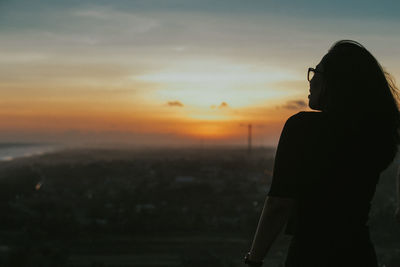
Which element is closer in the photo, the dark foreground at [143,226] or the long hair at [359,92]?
the long hair at [359,92]

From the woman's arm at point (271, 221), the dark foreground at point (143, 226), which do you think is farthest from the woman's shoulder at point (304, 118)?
the dark foreground at point (143, 226)

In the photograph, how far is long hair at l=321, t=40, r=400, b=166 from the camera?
5.24 ft

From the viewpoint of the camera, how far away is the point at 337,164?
5.14 feet

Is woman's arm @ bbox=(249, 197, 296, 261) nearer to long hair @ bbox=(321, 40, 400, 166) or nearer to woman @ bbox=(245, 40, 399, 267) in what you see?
woman @ bbox=(245, 40, 399, 267)

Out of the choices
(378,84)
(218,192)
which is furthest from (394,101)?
(218,192)

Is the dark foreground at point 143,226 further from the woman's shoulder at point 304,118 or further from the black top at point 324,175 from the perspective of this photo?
the woman's shoulder at point 304,118

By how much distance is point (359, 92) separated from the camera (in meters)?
1.61

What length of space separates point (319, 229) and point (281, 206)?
148mm

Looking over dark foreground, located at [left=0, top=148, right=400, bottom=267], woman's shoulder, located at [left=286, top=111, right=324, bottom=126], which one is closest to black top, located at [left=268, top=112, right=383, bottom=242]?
woman's shoulder, located at [left=286, top=111, right=324, bottom=126]

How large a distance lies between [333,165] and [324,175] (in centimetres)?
4

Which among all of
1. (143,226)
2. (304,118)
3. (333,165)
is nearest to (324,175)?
(333,165)

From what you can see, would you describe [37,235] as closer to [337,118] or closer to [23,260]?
[23,260]

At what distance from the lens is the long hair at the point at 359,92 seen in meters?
1.60

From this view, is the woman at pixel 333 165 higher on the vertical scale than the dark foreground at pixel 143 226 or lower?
higher
